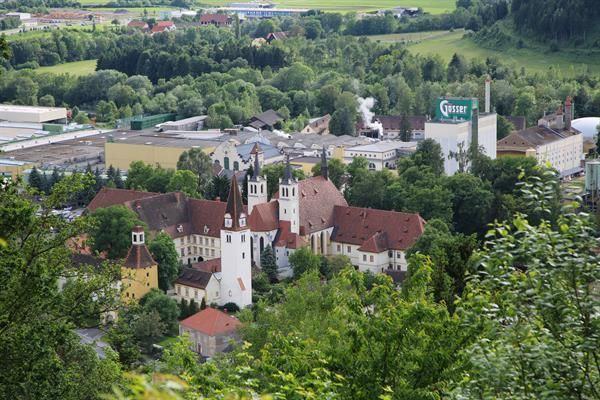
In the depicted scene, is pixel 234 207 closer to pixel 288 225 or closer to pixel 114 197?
pixel 288 225

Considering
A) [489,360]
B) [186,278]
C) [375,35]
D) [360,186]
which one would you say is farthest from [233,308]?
[375,35]

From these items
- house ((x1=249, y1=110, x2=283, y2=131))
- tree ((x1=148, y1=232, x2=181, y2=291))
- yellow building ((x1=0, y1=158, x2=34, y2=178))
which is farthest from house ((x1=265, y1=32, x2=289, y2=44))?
tree ((x1=148, y1=232, x2=181, y2=291))

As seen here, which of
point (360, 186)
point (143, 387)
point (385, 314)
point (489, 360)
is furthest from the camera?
point (360, 186)

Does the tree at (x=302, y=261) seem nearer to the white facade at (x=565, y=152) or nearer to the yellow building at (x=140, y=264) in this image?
the yellow building at (x=140, y=264)

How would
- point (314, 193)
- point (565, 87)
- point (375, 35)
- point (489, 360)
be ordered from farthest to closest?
point (375, 35) < point (565, 87) < point (314, 193) < point (489, 360)

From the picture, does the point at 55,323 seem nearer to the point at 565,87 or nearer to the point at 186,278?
the point at 186,278

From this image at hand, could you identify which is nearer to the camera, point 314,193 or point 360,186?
point 314,193

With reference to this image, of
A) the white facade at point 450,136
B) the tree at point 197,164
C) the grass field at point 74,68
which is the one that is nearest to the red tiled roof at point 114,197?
the tree at point 197,164
